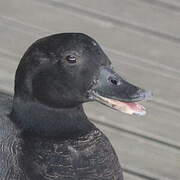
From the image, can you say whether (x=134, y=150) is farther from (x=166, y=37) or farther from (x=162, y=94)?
(x=166, y=37)

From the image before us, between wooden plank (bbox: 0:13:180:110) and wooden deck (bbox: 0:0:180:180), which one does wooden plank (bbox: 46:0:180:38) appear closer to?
wooden deck (bbox: 0:0:180:180)

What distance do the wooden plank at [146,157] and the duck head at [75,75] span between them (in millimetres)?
591

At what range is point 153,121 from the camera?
1892mm

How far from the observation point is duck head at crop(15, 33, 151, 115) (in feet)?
3.98

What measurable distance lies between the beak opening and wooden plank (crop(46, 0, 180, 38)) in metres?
0.90

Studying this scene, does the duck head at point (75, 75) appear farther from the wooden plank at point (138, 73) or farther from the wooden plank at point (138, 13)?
the wooden plank at point (138, 13)

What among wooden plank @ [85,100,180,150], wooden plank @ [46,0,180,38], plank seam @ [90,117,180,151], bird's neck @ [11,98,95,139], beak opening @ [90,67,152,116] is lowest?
plank seam @ [90,117,180,151]

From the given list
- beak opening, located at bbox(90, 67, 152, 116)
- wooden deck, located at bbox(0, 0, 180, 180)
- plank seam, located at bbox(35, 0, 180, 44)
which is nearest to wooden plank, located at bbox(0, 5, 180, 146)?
wooden deck, located at bbox(0, 0, 180, 180)

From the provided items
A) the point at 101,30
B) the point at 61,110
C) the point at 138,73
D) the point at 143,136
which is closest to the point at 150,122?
the point at 143,136

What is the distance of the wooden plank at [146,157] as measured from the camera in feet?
5.91

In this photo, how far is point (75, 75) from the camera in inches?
48.1

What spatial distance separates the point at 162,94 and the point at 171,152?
191mm

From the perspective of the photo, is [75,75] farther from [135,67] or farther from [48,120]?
[135,67]

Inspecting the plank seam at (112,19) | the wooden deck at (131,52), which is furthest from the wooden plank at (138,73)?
the plank seam at (112,19)
